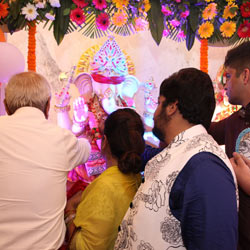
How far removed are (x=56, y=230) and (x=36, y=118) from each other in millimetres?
461

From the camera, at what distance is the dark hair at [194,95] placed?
99 cm

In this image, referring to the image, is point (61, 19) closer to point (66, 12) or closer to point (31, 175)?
point (66, 12)

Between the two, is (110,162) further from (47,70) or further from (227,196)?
(47,70)

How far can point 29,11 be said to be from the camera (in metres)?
2.10

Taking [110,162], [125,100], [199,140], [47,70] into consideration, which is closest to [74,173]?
[125,100]

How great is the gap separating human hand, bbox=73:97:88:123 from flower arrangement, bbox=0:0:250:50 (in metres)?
0.79

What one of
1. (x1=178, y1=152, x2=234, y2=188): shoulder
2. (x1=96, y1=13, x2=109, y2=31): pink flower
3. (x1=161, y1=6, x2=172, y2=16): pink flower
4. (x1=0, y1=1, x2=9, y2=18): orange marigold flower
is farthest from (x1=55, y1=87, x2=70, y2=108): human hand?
(x1=178, y1=152, x2=234, y2=188): shoulder

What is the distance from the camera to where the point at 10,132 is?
1150 mm

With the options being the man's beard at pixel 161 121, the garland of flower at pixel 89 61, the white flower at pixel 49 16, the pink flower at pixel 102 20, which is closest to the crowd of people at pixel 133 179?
the man's beard at pixel 161 121

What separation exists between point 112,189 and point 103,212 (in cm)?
9

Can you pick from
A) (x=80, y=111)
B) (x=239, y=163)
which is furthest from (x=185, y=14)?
(x=239, y=163)

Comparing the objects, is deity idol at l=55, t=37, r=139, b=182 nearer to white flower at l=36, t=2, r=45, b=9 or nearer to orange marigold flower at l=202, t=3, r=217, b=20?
white flower at l=36, t=2, r=45, b=9

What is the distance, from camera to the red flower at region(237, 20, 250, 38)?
2.32m

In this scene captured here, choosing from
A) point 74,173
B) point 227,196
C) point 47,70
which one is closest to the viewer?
point 227,196
